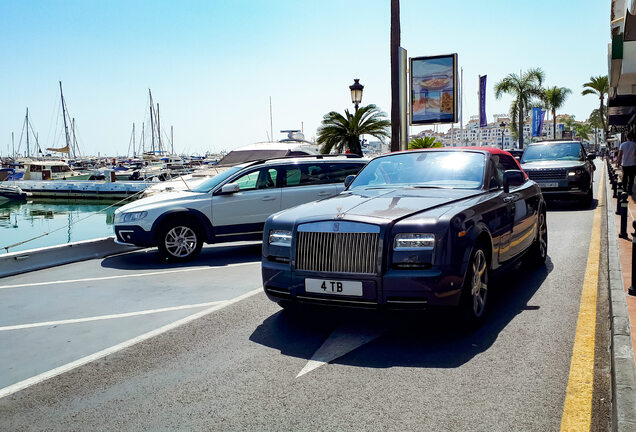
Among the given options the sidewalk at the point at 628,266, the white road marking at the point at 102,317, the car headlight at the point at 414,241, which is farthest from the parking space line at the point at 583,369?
the white road marking at the point at 102,317

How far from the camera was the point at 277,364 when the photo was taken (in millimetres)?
4434

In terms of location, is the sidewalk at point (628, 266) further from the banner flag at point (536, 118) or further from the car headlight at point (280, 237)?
the banner flag at point (536, 118)

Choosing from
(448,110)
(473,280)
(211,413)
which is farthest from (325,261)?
(448,110)

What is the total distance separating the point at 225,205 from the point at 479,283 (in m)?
5.64

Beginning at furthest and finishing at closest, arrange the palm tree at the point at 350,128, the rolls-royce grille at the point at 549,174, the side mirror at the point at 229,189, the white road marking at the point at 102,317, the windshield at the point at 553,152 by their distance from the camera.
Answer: the palm tree at the point at 350,128, the windshield at the point at 553,152, the rolls-royce grille at the point at 549,174, the side mirror at the point at 229,189, the white road marking at the point at 102,317

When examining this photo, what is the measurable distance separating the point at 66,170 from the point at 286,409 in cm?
6439

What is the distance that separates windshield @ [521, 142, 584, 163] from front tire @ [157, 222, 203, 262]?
→ 11.2 m

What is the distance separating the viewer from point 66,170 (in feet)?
203

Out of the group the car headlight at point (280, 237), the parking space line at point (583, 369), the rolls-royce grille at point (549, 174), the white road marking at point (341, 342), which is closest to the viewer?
the parking space line at point (583, 369)

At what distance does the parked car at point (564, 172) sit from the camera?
15.2m

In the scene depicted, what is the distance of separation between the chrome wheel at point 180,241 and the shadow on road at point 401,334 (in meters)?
4.13

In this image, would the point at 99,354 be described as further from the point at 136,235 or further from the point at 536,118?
the point at 536,118

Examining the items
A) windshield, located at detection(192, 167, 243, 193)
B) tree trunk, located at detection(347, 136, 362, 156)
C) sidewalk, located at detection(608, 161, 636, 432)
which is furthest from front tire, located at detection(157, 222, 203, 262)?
tree trunk, located at detection(347, 136, 362, 156)

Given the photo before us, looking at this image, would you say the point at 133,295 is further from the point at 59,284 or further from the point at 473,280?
the point at 473,280
